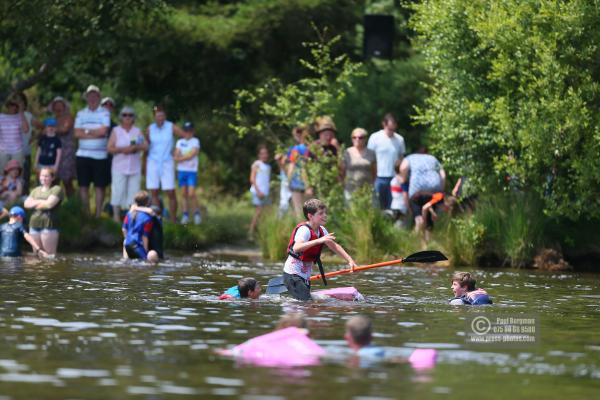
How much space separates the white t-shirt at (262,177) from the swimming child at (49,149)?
379 cm

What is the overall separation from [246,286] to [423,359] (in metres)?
5.19

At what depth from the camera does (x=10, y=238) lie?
2308cm

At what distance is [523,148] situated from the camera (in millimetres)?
22500

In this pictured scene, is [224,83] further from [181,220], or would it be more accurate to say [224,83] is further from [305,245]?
[305,245]

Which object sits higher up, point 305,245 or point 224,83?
point 224,83

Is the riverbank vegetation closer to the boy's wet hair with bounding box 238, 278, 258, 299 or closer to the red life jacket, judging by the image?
the red life jacket

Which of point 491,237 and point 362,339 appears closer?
point 362,339

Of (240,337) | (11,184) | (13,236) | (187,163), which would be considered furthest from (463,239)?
(240,337)

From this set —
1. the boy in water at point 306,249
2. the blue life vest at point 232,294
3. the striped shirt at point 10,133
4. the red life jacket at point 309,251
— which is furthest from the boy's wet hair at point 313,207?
the striped shirt at point 10,133

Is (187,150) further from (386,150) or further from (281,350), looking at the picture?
(281,350)

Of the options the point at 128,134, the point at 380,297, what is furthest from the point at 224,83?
the point at 380,297

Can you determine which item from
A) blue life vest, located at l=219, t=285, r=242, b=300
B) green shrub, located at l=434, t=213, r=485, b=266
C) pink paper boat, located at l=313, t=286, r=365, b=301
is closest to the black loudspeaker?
green shrub, located at l=434, t=213, r=485, b=266

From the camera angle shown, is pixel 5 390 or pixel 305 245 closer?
pixel 5 390

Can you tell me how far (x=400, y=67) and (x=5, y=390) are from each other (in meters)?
19.2
